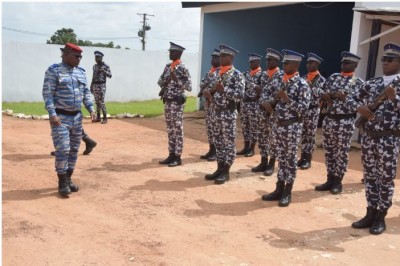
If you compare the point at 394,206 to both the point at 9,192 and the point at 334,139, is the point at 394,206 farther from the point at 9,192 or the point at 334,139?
the point at 9,192

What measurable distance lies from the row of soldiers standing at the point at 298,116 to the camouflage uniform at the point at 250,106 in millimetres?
18

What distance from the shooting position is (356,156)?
341 inches

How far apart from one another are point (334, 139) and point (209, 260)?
283 cm

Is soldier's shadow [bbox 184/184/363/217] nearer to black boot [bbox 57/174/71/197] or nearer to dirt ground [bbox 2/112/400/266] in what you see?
dirt ground [bbox 2/112/400/266]

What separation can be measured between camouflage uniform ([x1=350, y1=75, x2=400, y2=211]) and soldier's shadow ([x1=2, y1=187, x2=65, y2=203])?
3665 millimetres

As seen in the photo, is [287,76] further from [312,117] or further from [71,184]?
[71,184]

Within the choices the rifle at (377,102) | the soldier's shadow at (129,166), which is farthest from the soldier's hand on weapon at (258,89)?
the rifle at (377,102)

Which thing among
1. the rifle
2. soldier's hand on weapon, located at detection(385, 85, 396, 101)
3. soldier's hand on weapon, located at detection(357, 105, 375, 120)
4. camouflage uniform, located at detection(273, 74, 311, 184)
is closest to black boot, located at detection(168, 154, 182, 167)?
camouflage uniform, located at detection(273, 74, 311, 184)

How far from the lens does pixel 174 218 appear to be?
4.69 m

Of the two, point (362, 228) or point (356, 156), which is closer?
point (362, 228)

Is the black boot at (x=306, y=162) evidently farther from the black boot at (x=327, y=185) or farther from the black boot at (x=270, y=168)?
the black boot at (x=327, y=185)

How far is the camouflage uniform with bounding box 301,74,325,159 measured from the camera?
255 inches

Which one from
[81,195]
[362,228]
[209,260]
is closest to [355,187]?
[362,228]

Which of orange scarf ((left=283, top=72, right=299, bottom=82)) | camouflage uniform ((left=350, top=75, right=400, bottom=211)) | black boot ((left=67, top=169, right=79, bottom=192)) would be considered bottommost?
black boot ((left=67, top=169, right=79, bottom=192))
